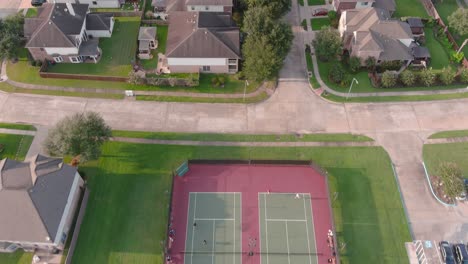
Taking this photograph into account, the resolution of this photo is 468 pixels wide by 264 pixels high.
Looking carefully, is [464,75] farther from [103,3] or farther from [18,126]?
[18,126]

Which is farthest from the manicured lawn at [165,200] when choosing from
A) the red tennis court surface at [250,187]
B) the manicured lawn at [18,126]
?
the manicured lawn at [18,126]

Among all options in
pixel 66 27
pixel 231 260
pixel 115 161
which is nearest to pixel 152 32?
pixel 66 27

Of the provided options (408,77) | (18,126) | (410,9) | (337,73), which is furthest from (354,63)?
(18,126)

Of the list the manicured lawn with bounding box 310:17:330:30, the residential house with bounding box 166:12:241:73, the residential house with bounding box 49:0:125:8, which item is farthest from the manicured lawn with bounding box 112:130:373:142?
the residential house with bounding box 49:0:125:8

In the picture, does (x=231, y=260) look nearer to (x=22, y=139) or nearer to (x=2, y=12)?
(x=22, y=139)

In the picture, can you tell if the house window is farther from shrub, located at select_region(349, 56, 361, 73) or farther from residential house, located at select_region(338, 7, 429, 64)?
shrub, located at select_region(349, 56, 361, 73)
